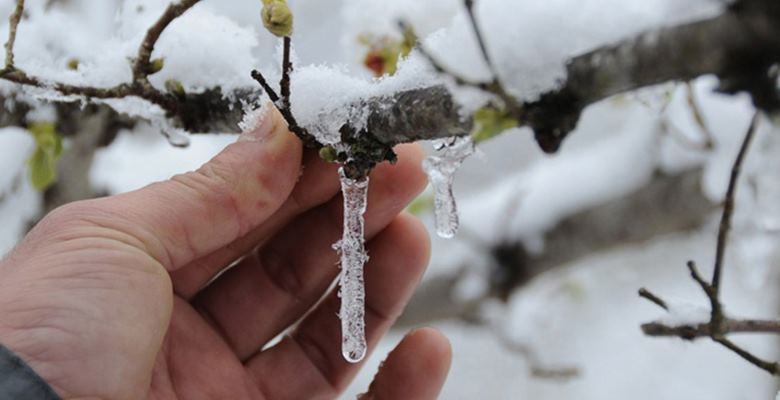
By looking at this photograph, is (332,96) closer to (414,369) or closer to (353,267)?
(353,267)

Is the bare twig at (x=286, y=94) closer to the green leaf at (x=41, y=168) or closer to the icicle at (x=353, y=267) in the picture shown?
the icicle at (x=353, y=267)

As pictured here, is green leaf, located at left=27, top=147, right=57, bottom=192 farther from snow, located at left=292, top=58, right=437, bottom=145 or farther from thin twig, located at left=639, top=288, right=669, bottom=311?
thin twig, located at left=639, top=288, right=669, bottom=311

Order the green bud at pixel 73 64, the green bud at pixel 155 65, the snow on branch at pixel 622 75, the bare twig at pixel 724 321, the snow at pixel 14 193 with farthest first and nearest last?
the snow at pixel 14 193 → the green bud at pixel 73 64 → the green bud at pixel 155 65 → the bare twig at pixel 724 321 → the snow on branch at pixel 622 75

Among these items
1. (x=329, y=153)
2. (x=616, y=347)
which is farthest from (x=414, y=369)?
(x=616, y=347)

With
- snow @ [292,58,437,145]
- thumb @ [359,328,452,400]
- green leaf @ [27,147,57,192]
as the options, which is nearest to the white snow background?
snow @ [292,58,437,145]

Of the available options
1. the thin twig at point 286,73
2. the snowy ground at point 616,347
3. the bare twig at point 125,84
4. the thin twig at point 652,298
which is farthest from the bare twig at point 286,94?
the snowy ground at point 616,347

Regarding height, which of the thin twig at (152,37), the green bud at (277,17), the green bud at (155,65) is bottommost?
the green bud at (155,65)
